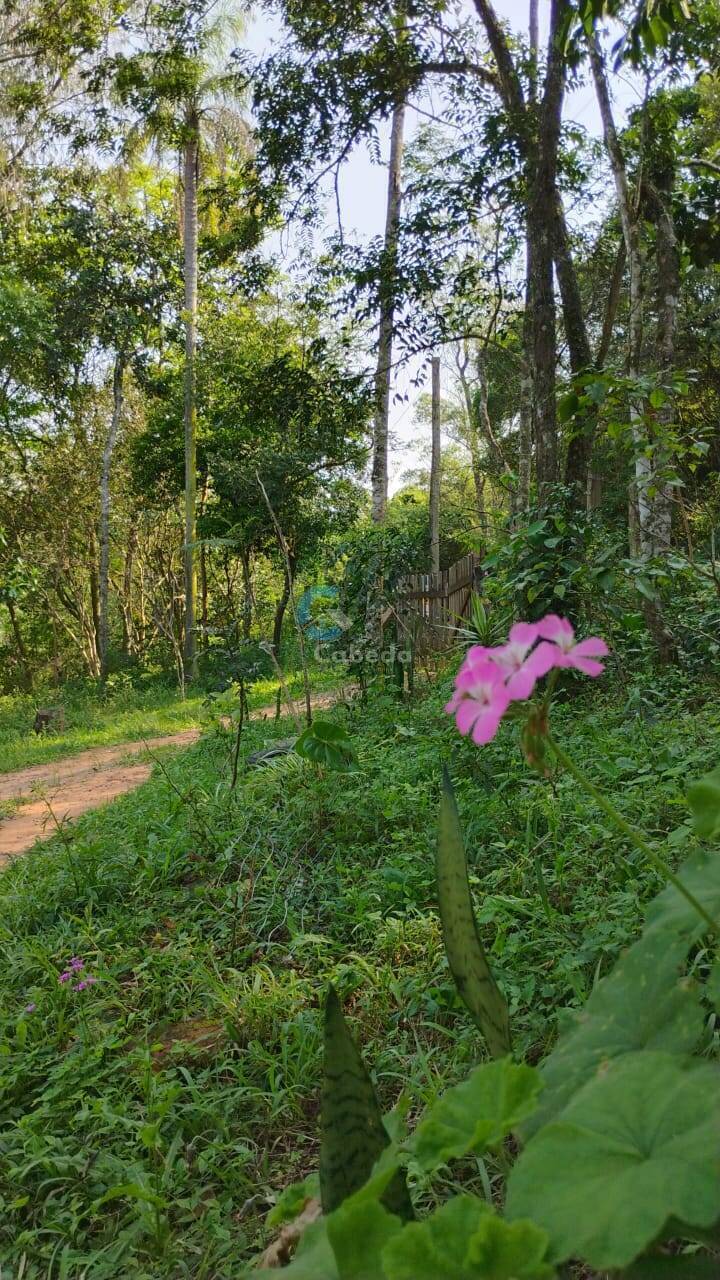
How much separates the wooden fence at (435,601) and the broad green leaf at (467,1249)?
457 centimetres

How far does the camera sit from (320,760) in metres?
3.19

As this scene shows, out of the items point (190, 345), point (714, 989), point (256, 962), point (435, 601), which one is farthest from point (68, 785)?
point (190, 345)

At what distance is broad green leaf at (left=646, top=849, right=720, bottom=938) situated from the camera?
25.4 inches

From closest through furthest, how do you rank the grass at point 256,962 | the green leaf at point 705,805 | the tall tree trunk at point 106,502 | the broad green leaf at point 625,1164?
the broad green leaf at point 625,1164 < the green leaf at point 705,805 < the grass at point 256,962 < the tall tree trunk at point 106,502

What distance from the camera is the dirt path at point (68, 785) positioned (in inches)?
173

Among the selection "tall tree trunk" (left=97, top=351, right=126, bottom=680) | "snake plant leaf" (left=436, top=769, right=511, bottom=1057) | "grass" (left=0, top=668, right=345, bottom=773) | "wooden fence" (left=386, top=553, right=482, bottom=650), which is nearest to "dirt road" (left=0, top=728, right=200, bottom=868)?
"grass" (left=0, top=668, right=345, bottom=773)

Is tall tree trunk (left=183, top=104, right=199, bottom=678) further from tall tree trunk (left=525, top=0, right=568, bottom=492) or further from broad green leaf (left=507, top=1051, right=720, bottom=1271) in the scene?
broad green leaf (left=507, top=1051, right=720, bottom=1271)

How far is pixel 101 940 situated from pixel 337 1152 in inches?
76.4

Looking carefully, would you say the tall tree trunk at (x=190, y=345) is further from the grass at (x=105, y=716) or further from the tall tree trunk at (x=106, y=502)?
the tall tree trunk at (x=106, y=502)

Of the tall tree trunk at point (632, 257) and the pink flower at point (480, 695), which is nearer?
the pink flower at point (480, 695)

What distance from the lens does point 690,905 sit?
2.19 ft

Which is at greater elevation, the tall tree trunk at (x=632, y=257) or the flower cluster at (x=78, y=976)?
the tall tree trunk at (x=632, y=257)

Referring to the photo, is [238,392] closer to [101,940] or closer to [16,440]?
[16,440]

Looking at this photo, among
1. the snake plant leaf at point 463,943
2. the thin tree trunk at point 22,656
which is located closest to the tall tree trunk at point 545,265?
the snake plant leaf at point 463,943
